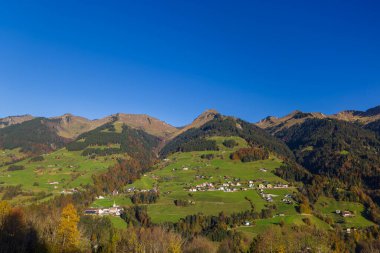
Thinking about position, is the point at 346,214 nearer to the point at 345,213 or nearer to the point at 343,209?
the point at 345,213

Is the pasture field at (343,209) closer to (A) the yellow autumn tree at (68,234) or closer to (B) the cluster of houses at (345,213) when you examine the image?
(B) the cluster of houses at (345,213)

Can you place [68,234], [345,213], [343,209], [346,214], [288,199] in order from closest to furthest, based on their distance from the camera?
[68,234], [346,214], [345,213], [343,209], [288,199]

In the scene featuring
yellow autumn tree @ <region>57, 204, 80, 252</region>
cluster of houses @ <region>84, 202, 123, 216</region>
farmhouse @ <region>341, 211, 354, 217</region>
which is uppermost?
yellow autumn tree @ <region>57, 204, 80, 252</region>

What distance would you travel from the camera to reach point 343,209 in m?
181

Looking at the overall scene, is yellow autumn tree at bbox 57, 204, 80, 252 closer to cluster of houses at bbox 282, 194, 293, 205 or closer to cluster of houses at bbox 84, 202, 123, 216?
cluster of houses at bbox 84, 202, 123, 216

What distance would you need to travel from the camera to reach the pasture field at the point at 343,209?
536 ft

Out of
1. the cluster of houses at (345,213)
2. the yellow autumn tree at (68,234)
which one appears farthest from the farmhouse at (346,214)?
the yellow autumn tree at (68,234)

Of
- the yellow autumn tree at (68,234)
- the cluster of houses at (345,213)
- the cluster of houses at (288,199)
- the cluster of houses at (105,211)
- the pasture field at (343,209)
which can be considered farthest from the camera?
the cluster of houses at (288,199)

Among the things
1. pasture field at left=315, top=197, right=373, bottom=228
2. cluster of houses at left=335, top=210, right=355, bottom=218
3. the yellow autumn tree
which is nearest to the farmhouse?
cluster of houses at left=335, top=210, right=355, bottom=218

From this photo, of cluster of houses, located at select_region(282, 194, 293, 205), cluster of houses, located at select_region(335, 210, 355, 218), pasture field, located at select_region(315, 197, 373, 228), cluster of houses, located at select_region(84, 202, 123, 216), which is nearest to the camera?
cluster of houses, located at select_region(84, 202, 123, 216)

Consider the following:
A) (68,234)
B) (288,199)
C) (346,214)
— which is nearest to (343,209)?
(346,214)

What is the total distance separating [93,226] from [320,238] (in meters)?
83.7

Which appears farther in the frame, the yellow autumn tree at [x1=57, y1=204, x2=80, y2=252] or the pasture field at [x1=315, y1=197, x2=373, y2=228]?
the pasture field at [x1=315, y1=197, x2=373, y2=228]

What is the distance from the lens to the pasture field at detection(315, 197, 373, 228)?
536 feet
